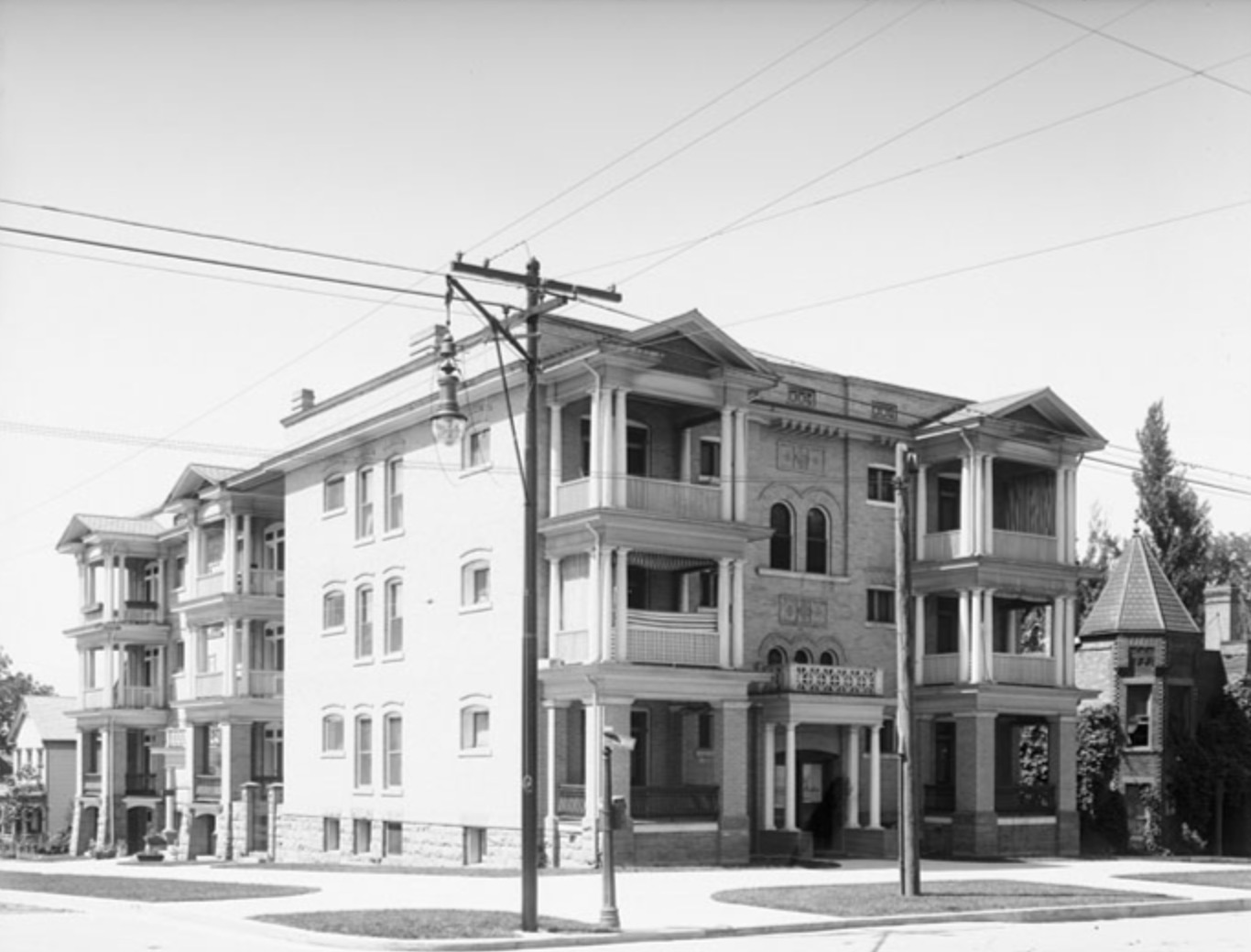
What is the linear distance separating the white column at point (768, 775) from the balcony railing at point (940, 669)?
22.2 feet

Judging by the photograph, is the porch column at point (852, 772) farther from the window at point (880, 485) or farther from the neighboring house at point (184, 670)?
the neighboring house at point (184, 670)

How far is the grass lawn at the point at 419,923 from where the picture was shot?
20875 mm

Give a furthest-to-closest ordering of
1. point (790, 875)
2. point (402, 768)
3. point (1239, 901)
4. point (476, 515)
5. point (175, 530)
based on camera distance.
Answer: point (175, 530) < point (402, 768) < point (476, 515) < point (790, 875) < point (1239, 901)

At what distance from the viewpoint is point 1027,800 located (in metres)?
43.2

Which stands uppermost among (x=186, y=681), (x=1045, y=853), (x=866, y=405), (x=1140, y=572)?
(x=866, y=405)

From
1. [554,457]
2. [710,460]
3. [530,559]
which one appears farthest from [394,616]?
[530,559]

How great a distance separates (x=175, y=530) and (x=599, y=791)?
Result: 3281cm

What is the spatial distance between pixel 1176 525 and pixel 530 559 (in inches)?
2137

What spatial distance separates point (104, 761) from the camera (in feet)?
214

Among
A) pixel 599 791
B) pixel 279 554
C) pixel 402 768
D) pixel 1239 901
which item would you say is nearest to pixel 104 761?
pixel 279 554

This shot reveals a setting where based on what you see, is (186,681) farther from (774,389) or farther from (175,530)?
(774,389)

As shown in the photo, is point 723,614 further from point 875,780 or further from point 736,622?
point 875,780

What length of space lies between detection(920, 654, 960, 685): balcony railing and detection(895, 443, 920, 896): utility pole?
15.8 m

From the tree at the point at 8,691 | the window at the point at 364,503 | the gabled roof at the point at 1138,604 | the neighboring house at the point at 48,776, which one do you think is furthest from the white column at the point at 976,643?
the tree at the point at 8,691
